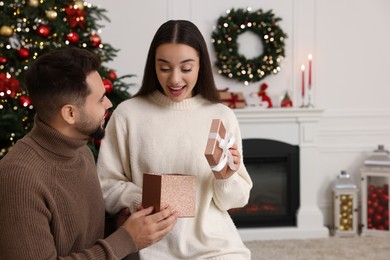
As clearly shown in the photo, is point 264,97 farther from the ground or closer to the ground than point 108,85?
closer to the ground

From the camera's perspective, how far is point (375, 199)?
4883 mm

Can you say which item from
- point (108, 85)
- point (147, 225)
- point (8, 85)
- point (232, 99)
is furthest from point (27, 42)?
point (147, 225)

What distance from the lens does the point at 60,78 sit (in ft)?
4.96

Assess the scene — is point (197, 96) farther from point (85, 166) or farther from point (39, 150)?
point (39, 150)

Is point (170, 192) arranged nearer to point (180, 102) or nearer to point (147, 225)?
point (147, 225)

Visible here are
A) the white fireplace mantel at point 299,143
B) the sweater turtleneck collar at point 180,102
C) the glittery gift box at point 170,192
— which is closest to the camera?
the glittery gift box at point 170,192

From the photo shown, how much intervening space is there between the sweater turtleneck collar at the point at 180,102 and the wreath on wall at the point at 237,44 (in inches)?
115

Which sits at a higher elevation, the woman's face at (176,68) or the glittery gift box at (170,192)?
the woman's face at (176,68)

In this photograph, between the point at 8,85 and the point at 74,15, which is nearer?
the point at 8,85

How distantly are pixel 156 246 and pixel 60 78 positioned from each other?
0.67 metres

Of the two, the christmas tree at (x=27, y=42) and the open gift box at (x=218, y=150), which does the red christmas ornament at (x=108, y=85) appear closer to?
the christmas tree at (x=27, y=42)

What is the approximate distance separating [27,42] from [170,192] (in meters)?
2.38

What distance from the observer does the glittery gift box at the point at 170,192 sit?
1.62m

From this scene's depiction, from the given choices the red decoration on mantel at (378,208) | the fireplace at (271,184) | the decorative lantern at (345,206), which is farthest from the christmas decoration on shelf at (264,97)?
the red decoration on mantel at (378,208)
